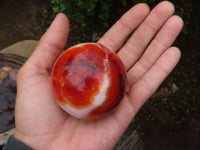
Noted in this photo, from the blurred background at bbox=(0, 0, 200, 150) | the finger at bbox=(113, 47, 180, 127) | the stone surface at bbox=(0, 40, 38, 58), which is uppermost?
the finger at bbox=(113, 47, 180, 127)

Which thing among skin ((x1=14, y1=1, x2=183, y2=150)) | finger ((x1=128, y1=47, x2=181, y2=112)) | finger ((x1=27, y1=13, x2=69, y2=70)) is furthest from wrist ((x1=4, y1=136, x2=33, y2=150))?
finger ((x1=128, y1=47, x2=181, y2=112))

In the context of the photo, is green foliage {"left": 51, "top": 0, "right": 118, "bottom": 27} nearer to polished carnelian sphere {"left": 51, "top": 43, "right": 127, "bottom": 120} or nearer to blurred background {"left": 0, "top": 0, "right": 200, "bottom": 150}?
blurred background {"left": 0, "top": 0, "right": 200, "bottom": 150}

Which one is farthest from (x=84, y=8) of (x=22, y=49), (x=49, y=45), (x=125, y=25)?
(x=49, y=45)

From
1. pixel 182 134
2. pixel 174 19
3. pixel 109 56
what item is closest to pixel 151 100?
pixel 182 134

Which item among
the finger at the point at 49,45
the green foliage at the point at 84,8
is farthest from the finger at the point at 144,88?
the green foliage at the point at 84,8

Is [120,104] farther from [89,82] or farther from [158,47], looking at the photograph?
[158,47]

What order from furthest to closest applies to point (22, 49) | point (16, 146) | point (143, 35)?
point (22, 49), point (143, 35), point (16, 146)
